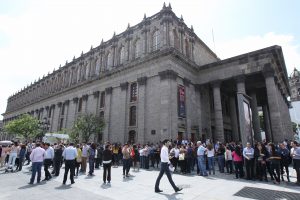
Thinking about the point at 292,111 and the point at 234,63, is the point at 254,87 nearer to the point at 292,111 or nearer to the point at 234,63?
the point at 234,63

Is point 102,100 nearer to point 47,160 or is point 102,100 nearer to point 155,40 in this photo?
point 155,40

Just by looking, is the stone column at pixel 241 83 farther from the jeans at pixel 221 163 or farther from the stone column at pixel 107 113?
the stone column at pixel 107 113

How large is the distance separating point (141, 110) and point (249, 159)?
16.8 m

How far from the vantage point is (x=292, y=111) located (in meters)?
70.6

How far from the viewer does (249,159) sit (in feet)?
36.8

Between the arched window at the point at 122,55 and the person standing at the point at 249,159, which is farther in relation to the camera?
the arched window at the point at 122,55

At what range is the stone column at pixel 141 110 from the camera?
82.7 feet

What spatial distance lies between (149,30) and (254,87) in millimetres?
18325

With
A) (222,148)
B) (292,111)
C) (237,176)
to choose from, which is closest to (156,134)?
(222,148)

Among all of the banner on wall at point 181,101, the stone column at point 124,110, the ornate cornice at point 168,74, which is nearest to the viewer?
the banner on wall at point 181,101

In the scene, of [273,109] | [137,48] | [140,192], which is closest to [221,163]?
[140,192]

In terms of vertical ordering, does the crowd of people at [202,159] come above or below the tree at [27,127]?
below

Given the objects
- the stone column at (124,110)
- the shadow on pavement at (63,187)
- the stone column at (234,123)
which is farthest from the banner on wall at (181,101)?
the shadow on pavement at (63,187)

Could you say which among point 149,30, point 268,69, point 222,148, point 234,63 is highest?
point 149,30
